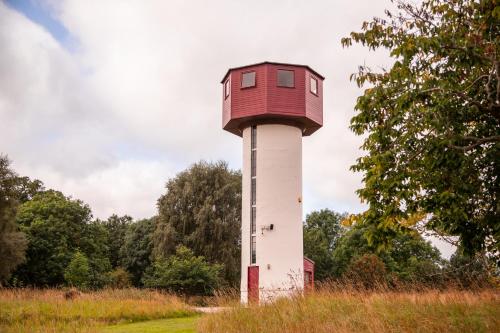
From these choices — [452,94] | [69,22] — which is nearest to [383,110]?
[452,94]

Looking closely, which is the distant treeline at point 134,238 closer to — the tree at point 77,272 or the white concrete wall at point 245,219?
the tree at point 77,272

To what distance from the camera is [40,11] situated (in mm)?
10266

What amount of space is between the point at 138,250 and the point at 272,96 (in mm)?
24086

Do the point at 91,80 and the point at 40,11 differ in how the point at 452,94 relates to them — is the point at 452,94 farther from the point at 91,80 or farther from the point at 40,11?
the point at 91,80

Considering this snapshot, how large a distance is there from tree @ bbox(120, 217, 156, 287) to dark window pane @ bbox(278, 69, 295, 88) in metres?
22.0

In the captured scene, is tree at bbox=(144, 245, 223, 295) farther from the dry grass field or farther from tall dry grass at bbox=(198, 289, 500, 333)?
tall dry grass at bbox=(198, 289, 500, 333)

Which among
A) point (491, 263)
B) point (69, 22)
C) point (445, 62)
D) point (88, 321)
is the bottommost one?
point (88, 321)

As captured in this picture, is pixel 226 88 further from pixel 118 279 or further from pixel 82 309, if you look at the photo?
pixel 118 279

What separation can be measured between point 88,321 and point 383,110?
9914 millimetres

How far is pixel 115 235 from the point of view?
47312mm

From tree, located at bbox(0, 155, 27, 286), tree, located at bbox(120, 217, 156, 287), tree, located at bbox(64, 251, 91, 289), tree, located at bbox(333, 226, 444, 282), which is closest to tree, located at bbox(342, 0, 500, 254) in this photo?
tree, located at bbox(0, 155, 27, 286)

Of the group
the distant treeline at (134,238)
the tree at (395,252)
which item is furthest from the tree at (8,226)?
the tree at (395,252)

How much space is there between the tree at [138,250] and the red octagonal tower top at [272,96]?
68.2ft

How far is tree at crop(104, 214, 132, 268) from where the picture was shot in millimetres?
45781
